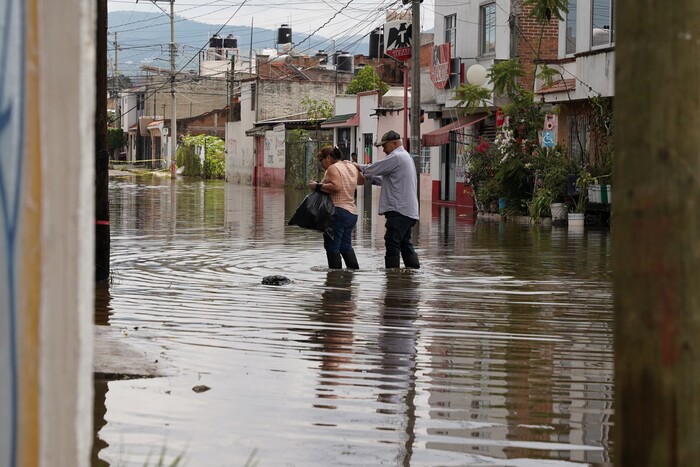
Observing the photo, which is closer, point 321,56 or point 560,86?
point 560,86

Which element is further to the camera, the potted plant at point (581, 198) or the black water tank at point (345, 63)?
the black water tank at point (345, 63)

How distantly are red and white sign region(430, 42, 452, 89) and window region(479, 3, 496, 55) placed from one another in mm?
991

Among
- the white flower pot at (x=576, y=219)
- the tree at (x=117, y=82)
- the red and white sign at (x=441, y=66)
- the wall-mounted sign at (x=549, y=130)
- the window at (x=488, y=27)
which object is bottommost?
the white flower pot at (x=576, y=219)

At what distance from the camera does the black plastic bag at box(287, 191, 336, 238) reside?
43.8 ft

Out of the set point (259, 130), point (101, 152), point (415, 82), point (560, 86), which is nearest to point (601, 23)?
point (560, 86)

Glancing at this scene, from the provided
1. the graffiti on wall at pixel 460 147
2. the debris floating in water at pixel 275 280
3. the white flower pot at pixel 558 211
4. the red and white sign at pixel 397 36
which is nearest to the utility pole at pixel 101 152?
the debris floating in water at pixel 275 280

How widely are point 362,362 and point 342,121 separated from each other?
41929mm

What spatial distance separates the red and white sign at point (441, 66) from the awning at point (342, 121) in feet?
41.1

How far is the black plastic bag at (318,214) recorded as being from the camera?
1336cm

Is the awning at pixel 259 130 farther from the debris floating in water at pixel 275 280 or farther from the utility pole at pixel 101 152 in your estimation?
the utility pole at pixel 101 152

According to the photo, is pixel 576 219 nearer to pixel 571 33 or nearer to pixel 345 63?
pixel 571 33

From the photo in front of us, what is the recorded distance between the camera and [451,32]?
35219 mm
